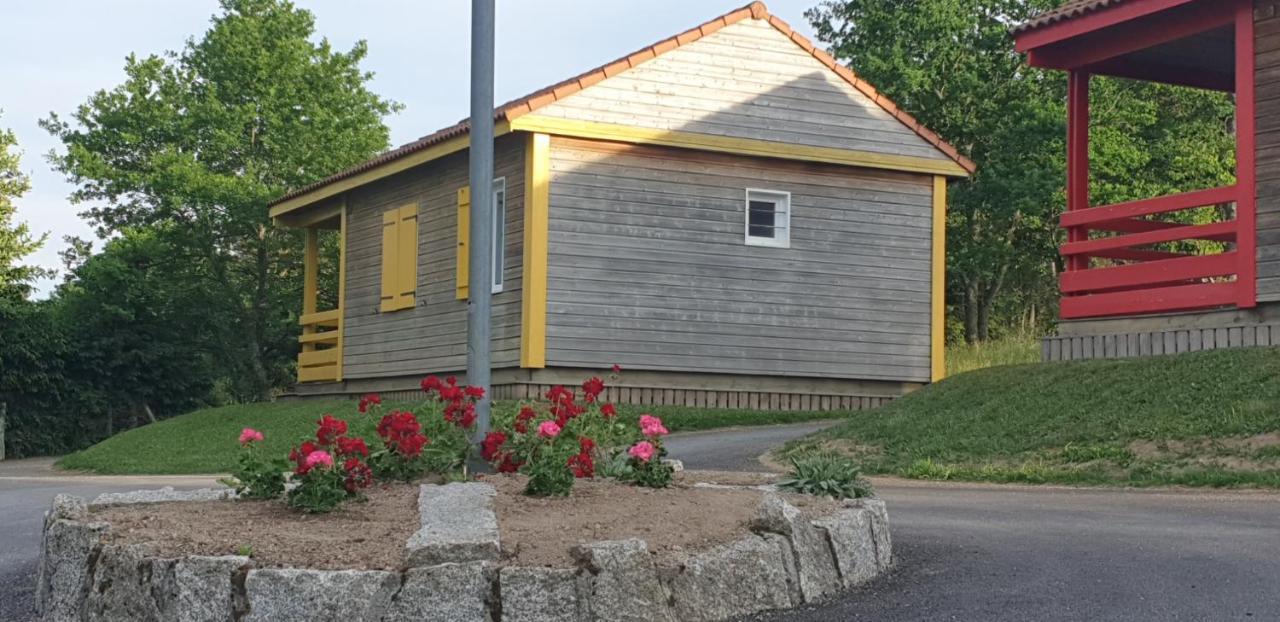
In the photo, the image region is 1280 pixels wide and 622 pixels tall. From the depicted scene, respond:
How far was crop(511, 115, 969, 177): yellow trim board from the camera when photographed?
1925 centimetres

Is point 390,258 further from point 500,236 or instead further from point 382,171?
point 500,236

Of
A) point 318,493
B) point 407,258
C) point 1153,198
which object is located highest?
point 1153,198

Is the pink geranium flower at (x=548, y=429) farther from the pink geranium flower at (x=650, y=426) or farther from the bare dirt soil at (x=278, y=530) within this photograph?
the bare dirt soil at (x=278, y=530)

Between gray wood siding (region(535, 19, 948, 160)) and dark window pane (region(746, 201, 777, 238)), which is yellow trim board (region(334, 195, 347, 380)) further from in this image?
dark window pane (region(746, 201, 777, 238))

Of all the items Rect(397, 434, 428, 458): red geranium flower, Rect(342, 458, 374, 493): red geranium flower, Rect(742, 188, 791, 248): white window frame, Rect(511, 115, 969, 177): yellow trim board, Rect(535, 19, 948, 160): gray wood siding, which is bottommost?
Rect(342, 458, 374, 493): red geranium flower

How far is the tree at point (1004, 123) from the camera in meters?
32.4

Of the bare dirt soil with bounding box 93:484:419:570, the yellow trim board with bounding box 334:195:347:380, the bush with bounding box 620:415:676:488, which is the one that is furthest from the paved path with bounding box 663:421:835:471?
the yellow trim board with bounding box 334:195:347:380

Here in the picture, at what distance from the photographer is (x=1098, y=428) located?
1299 centimetres

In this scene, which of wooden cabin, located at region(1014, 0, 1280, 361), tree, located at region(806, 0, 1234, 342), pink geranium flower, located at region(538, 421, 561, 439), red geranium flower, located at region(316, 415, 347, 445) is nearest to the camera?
red geranium flower, located at region(316, 415, 347, 445)

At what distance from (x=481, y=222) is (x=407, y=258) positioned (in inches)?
552

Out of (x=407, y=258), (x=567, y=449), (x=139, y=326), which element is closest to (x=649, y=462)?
(x=567, y=449)

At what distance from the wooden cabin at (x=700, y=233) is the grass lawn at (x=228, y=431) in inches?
26.9

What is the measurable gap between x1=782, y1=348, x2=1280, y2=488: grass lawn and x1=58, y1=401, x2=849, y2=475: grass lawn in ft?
13.6

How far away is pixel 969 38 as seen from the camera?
34281mm
